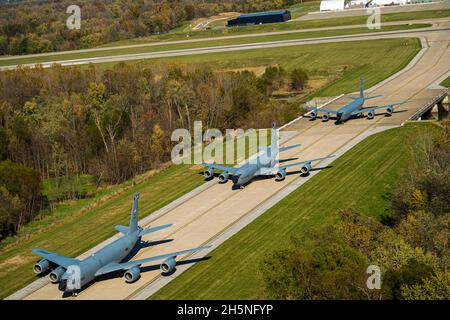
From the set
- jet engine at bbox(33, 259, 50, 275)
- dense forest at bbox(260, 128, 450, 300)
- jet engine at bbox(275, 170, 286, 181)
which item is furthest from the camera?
jet engine at bbox(275, 170, 286, 181)

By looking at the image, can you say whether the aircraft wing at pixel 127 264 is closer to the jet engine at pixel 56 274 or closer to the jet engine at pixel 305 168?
the jet engine at pixel 56 274

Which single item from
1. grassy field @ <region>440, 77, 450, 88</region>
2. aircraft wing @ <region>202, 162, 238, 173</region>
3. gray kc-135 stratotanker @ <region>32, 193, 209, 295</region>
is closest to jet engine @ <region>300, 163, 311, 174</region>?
aircraft wing @ <region>202, 162, 238, 173</region>

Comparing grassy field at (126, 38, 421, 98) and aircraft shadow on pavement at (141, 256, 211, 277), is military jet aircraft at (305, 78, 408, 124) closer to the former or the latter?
grassy field at (126, 38, 421, 98)

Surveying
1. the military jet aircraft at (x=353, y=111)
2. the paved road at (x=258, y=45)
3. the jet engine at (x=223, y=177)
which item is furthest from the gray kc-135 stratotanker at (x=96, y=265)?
the paved road at (x=258, y=45)

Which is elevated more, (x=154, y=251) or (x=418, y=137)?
(x=418, y=137)
